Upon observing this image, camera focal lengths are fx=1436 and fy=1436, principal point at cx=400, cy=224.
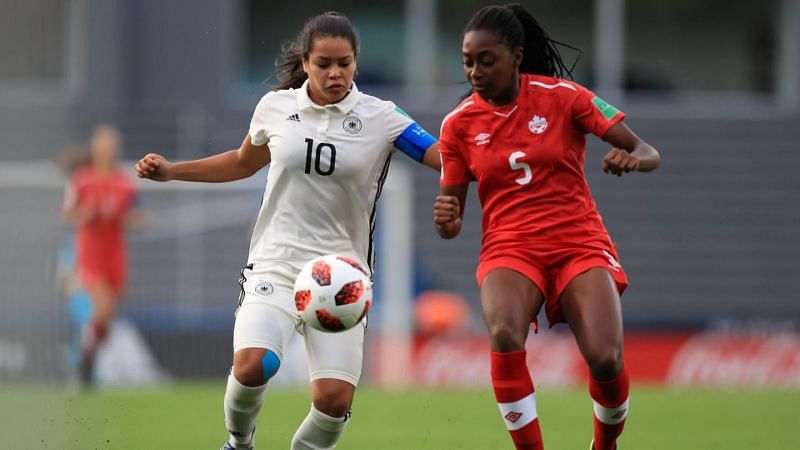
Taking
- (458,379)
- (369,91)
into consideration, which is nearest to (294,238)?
(458,379)

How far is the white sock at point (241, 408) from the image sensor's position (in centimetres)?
638

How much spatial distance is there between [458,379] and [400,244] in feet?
5.51

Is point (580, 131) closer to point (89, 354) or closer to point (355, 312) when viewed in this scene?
point (355, 312)

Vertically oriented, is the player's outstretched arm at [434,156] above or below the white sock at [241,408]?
above

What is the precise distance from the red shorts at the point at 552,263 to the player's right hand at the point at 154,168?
157 centimetres

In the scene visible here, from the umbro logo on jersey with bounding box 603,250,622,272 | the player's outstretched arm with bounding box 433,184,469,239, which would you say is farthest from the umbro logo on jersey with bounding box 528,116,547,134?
the umbro logo on jersey with bounding box 603,250,622,272

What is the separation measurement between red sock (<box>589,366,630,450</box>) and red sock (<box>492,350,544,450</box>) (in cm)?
36

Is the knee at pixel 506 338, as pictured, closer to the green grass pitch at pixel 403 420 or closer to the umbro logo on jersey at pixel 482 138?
the umbro logo on jersey at pixel 482 138

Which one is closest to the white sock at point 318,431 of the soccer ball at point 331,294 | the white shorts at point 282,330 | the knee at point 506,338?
the white shorts at point 282,330

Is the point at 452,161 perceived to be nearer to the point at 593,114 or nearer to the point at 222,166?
the point at 593,114

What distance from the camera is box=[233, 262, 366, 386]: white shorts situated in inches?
251

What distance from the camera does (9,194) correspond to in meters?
14.3

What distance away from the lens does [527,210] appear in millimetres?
6422

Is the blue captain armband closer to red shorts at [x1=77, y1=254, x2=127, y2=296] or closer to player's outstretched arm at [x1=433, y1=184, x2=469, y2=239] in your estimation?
player's outstretched arm at [x1=433, y1=184, x2=469, y2=239]
